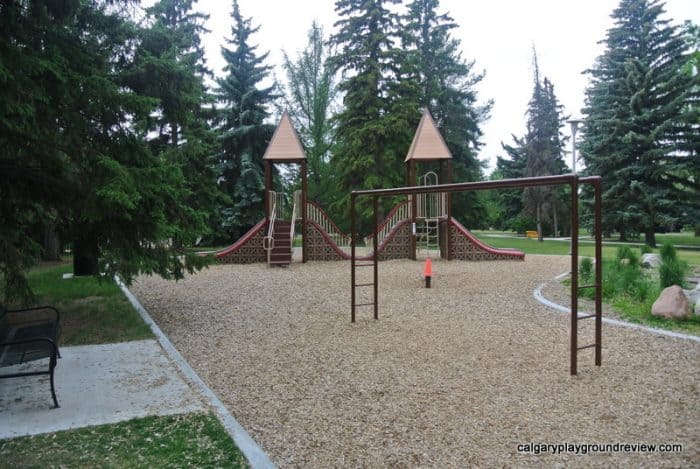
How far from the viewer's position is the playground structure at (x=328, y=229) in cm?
1675

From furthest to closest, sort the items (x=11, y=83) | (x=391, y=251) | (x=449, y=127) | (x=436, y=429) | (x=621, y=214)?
(x=449, y=127) → (x=621, y=214) → (x=391, y=251) → (x=11, y=83) → (x=436, y=429)

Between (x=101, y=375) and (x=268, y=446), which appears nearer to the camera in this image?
(x=268, y=446)

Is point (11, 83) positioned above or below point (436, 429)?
above

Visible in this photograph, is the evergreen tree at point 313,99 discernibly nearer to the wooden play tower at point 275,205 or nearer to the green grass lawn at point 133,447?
the wooden play tower at point 275,205

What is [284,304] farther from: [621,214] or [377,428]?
[621,214]

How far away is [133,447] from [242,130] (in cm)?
2427

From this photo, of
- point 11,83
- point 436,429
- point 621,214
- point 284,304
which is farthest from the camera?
point 621,214

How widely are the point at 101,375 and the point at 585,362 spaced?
4.99 metres

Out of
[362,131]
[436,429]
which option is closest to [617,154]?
[362,131]

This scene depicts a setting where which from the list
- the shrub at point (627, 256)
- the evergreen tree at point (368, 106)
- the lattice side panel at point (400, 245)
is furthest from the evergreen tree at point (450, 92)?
the shrub at point (627, 256)

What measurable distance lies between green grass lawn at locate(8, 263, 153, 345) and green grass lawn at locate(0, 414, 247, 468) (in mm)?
2956

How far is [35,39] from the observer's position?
598 cm

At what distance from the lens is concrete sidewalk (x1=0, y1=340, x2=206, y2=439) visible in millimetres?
3729

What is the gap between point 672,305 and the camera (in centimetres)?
708
